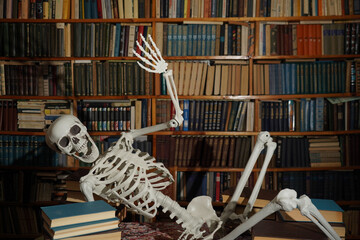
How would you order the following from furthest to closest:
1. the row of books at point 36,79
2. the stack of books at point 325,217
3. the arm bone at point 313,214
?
the row of books at point 36,79 < the stack of books at point 325,217 < the arm bone at point 313,214

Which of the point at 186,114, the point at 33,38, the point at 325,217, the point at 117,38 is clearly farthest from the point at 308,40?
the point at 33,38

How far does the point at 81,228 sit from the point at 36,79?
2357mm

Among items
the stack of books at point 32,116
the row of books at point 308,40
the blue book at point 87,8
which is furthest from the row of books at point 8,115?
the row of books at point 308,40

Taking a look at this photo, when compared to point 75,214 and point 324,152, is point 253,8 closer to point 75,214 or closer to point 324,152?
point 324,152

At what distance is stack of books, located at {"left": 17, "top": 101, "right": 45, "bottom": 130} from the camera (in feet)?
11.0

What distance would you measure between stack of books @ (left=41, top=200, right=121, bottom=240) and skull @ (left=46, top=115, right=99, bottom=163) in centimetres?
51

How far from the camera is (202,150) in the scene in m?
3.32

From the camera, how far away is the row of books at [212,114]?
3295mm

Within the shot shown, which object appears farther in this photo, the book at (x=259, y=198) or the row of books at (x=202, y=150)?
the row of books at (x=202, y=150)

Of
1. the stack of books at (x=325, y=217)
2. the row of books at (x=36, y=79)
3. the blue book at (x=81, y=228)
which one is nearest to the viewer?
the blue book at (x=81, y=228)

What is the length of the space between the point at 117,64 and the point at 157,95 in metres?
0.43

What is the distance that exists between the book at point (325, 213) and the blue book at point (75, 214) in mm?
735

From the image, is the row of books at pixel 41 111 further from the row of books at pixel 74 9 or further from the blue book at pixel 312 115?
the blue book at pixel 312 115

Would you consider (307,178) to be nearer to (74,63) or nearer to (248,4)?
(248,4)
